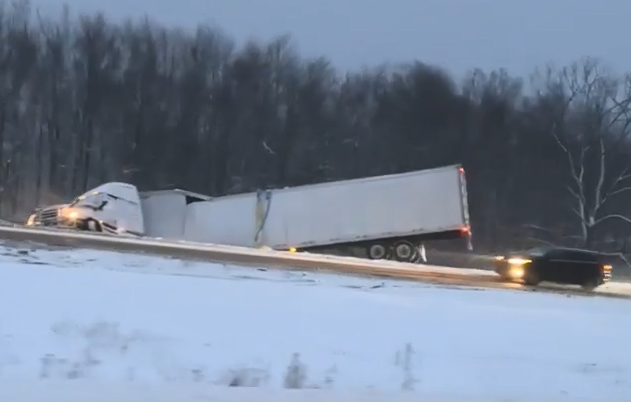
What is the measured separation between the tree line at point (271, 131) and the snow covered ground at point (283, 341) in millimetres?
46410

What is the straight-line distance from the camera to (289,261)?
2547cm

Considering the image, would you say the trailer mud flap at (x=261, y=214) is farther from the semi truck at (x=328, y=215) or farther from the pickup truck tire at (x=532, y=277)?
the pickup truck tire at (x=532, y=277)

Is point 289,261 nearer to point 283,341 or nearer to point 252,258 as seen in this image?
point 252,258

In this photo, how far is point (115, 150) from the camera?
67812mm

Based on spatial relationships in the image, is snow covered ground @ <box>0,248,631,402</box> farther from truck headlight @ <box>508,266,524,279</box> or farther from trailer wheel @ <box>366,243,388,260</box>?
trailer wheel @ <box>366,243,388,260</box>

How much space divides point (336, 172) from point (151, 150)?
1502 centimetres

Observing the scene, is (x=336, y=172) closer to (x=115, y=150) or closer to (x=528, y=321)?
(x=115, y=150)

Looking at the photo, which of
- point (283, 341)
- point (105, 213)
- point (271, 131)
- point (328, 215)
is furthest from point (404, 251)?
point (271, 131)

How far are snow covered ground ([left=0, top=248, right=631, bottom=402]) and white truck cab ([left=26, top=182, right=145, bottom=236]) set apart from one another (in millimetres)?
15305

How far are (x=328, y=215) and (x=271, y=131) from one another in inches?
1576

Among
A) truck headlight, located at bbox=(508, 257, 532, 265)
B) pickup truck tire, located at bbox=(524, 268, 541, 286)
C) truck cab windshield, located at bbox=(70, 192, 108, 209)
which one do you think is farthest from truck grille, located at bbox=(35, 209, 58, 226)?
pickup truck tire, located at bbox=(524, 268, 541, 286)

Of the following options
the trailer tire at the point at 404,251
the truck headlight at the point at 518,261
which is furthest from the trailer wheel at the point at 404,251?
the truck headlight at the point at 518,261

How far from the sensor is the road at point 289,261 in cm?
2389

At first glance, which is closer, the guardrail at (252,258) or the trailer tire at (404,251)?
the guardrail at (252,258)
